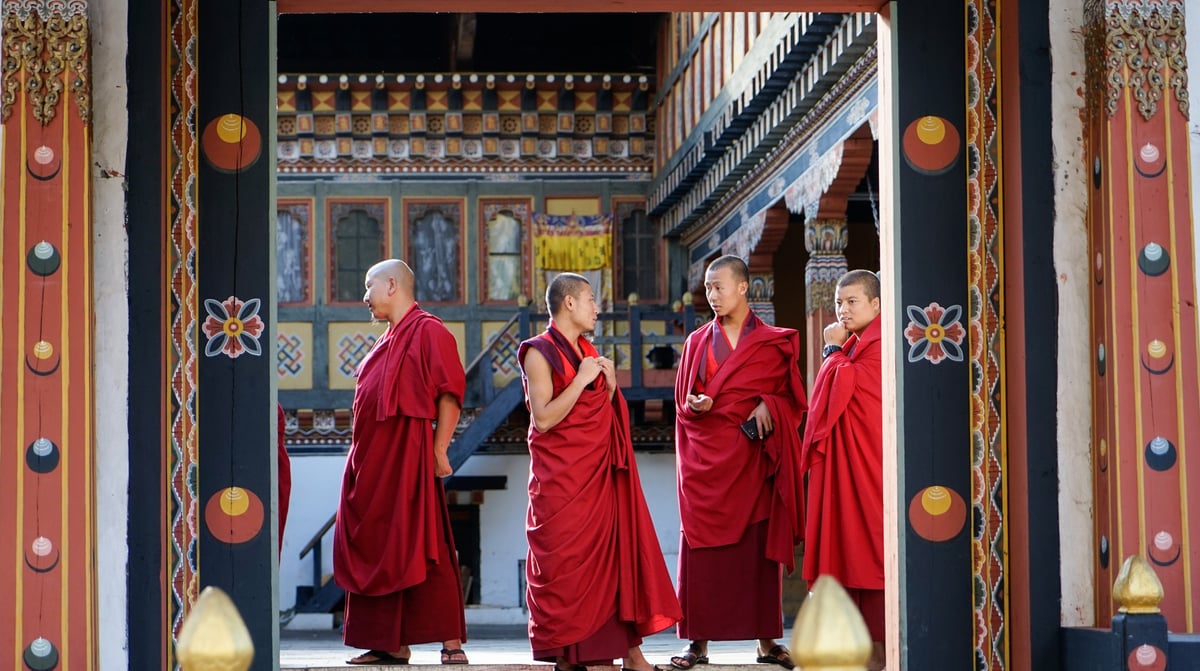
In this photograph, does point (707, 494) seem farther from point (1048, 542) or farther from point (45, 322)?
point (45, 322)

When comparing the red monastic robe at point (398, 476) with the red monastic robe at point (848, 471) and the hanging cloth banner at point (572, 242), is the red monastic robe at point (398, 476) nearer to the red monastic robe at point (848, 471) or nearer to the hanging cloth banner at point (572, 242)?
the red monastic robe at point (848, 471)

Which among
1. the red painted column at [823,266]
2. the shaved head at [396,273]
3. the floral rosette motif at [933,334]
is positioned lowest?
the floral rosette motif at [933,334]

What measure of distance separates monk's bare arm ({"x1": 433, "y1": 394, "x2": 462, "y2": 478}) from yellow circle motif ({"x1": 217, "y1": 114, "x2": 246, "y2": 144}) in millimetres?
1584

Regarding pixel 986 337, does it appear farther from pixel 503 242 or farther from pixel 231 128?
pixel 503 242

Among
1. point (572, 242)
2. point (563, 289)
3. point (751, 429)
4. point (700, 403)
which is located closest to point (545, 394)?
point (563, 289)

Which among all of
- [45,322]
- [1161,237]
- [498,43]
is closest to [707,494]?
[1161,237]

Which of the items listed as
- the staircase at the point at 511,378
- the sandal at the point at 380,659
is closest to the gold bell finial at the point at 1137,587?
the sandal at the point at 380,659

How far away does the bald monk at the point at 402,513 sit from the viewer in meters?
6.08

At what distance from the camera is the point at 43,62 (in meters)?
4.65

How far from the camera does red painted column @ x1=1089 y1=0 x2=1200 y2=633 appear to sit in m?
4.63

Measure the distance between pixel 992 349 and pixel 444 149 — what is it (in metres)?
11.5

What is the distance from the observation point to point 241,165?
496 cm

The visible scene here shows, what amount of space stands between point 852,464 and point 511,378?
9009 mm

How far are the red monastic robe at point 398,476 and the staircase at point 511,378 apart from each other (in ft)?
26.1
